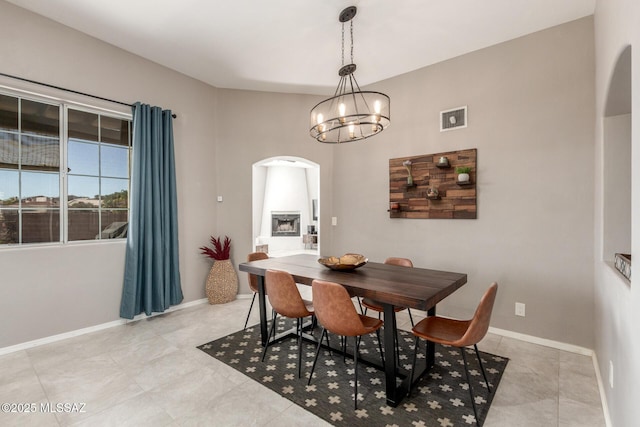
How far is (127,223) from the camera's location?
354 centimetres

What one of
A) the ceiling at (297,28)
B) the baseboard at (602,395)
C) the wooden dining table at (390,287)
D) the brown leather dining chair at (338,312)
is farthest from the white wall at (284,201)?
the baseboard at (602,395)

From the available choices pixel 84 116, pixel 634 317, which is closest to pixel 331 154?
pixel 84 116

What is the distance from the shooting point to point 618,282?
1.66 metres

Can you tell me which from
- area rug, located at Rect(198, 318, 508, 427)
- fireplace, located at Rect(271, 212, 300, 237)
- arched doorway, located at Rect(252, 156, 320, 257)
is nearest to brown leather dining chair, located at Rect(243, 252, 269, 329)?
area rug, located at Rect(198, 318, 508, 427)

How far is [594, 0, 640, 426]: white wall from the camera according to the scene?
1211mm

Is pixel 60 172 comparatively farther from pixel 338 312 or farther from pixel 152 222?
pixel 338 312

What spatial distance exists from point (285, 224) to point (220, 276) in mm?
4518

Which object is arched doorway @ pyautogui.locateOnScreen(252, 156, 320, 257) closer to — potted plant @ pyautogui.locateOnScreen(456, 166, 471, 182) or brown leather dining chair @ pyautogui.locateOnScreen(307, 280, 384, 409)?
potted plant @ pyautogui.locateOnScreen(456, 166, 471, 182)

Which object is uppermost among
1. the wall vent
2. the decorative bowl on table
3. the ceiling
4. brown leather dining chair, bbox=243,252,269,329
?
the ceiling

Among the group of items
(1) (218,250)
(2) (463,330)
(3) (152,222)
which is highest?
(3) (152,222)

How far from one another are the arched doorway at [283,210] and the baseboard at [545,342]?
5.74m

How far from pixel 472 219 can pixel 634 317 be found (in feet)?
7.00

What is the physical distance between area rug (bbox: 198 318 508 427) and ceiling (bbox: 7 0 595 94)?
10.2 feet

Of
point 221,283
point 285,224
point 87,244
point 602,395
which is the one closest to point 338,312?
point 602,395
